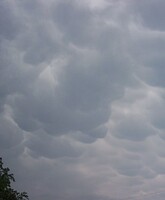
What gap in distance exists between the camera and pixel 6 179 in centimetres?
6550

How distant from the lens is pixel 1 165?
67.6m

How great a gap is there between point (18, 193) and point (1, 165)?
492cm

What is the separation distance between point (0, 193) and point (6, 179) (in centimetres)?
242

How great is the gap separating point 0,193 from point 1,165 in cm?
507

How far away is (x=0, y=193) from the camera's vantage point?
63.9m

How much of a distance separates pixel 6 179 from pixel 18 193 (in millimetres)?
3492

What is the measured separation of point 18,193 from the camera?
67500 mm

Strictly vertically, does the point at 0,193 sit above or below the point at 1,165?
below
